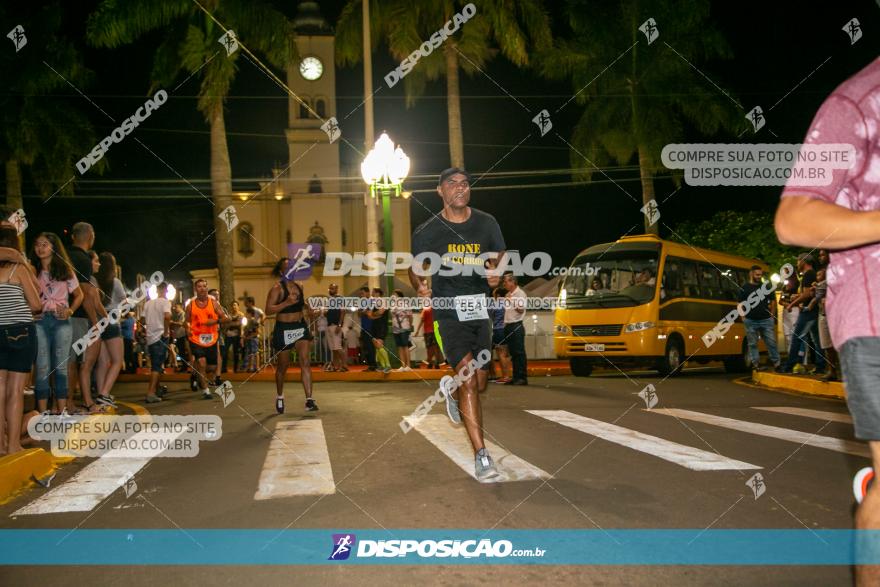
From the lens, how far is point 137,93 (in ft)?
116

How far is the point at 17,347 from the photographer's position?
6527 mm

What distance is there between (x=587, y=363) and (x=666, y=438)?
10.7m

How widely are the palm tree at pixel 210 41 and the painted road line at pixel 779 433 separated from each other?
1652cm

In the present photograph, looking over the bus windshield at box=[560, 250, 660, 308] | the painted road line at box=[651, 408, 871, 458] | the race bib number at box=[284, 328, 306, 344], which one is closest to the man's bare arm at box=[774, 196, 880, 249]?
the painted road line at box=[651, 408, 871, 458]

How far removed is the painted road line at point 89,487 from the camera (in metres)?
5.14

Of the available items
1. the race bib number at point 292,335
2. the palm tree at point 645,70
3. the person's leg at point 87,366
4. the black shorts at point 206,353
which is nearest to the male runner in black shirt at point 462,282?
the race bib number at point 292,335

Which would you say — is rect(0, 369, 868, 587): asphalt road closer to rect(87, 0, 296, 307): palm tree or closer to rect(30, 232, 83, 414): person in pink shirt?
rect(30, 232, 83, 414): person in pink shirt

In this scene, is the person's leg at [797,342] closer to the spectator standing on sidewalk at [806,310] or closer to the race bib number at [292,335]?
the spectator standing on sidewalk at [806,310]

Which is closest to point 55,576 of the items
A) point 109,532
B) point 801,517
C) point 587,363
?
point 109,532

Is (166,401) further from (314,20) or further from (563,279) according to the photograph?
(314,20)

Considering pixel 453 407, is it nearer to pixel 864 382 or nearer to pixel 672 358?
pixel 864 382

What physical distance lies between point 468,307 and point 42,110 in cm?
2764

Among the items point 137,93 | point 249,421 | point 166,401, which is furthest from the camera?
point 137,93

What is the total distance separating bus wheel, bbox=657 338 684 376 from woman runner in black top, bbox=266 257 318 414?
9.83 m
